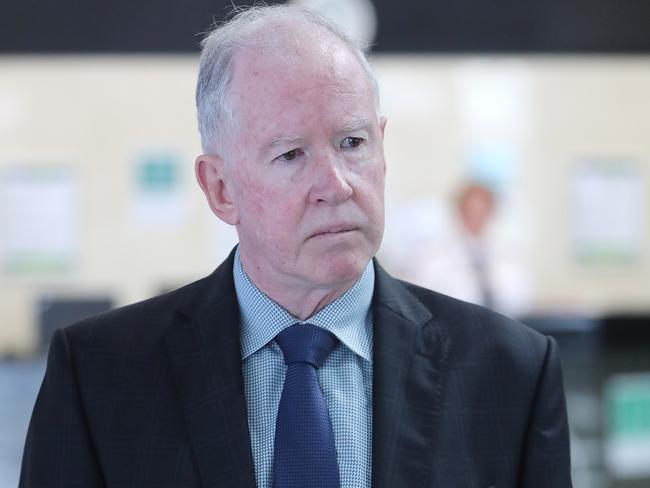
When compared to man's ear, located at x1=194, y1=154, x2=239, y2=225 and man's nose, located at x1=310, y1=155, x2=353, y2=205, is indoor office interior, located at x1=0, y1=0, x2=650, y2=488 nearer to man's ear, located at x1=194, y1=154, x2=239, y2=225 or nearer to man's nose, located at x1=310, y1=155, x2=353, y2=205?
man's ear, located at x1=194, y1=154, x2=239, y2=225

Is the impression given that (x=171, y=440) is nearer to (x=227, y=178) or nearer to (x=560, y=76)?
(x=227, y=178)

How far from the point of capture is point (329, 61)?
1310 mm

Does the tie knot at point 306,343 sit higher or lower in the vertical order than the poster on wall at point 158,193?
higher

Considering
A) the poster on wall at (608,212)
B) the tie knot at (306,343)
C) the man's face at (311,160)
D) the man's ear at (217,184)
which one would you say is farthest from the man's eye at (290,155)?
the poster on wall at (608,212)

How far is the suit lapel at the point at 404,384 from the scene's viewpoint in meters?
1.29

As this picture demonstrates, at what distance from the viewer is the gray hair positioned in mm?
1350

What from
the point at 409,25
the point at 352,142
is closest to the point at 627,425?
the point at 409,25

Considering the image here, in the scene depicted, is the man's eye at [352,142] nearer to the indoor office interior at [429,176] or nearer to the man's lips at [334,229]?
the man's lips at [334,229]

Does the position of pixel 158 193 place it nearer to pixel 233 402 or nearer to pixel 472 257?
pixel 472 257

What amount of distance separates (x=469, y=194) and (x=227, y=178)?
10.7ft

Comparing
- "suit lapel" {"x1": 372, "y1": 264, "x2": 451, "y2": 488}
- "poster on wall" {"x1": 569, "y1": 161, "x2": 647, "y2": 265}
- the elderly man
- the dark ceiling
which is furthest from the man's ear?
"poster on wall" {"x1": 569, "y1": 161, "x2": 647, "y2": 265}

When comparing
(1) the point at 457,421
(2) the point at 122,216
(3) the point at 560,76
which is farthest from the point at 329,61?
(3) the point at 560,76

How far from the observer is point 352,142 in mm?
1315

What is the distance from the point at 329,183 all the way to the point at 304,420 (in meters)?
0.30
